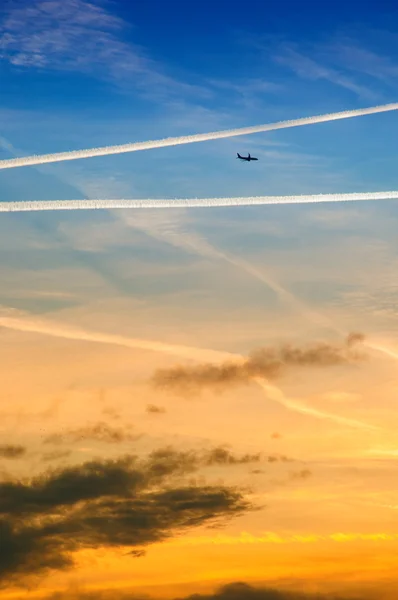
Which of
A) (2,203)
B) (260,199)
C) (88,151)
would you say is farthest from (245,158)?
(2,203)

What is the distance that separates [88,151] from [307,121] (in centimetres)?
1969

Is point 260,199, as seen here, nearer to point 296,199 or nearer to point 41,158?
point 296,199

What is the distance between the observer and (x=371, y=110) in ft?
217

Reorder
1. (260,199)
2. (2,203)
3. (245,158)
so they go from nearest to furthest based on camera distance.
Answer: (2,203) < (260,199) < (245,158)

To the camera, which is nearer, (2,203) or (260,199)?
(2,203)

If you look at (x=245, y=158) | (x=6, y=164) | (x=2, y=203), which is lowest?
(x=2, y=203)

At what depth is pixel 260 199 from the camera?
7531 cm

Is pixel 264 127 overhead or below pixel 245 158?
below

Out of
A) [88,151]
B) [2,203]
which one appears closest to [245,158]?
[88,151]

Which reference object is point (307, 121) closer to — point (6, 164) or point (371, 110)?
point (371, 110)

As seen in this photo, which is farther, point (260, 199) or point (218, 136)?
point (260, 199)

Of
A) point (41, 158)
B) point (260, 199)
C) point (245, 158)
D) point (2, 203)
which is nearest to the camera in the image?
point (2, 203)

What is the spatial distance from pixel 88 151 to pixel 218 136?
11.6m

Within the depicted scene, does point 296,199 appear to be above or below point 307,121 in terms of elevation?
below
